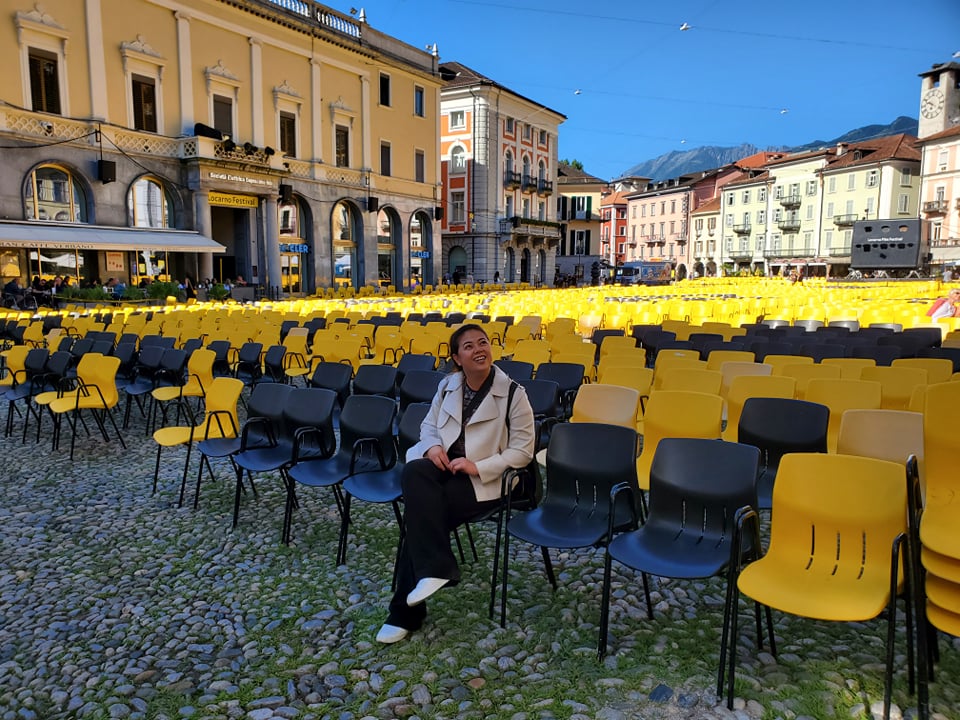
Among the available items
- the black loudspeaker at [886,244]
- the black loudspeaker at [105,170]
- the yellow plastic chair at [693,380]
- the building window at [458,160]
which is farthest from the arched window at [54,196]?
the black loudspeaker at [886,244]

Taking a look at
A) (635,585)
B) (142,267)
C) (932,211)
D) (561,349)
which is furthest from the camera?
(932,211)

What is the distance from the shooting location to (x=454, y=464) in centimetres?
365

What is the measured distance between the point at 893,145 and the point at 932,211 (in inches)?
404

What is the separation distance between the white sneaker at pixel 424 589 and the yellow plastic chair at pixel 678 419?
65.7 inches

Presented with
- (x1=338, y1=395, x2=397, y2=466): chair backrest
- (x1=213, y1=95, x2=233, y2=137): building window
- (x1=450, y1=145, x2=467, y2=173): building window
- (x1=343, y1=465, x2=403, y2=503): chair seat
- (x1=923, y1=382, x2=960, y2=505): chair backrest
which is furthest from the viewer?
(x1=450, y1=145, x2=467, y2=173): building window

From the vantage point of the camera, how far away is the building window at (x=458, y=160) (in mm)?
46844

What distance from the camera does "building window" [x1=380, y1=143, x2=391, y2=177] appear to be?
119ft

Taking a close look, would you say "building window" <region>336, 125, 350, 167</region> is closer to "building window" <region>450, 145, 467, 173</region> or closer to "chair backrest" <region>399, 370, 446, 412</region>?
"building window" <region>450, 145, 467, 173</region>

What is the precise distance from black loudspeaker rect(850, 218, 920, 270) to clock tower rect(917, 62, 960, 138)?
93.8ft

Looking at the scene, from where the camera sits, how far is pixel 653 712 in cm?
274

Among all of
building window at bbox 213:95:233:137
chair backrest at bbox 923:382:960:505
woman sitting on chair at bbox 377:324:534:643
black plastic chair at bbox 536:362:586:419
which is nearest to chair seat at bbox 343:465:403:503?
woman sitting on chair at bbox 377:324:534:643

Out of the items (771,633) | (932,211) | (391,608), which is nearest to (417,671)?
(391,608)

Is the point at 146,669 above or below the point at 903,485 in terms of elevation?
below

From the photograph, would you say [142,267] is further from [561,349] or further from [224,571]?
[224,571]
